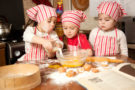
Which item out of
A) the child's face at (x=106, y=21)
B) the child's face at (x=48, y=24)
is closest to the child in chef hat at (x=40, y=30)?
the child's face at (x=48, y=24)

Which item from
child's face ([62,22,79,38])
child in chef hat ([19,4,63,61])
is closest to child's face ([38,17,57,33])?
child in chef hat ([19,4,63,61])

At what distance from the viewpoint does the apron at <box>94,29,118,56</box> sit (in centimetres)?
146

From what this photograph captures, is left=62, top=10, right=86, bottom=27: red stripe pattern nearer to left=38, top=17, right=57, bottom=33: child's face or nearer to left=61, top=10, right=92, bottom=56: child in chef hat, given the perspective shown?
left=61, top=10, right=92, bottom=56: child in chef hat

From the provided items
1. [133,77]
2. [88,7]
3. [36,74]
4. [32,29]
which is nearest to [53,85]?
[36,74]

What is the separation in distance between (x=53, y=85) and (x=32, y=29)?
79cm

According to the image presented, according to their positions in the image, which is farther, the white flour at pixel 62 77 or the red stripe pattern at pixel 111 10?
the red stripe pattern at pixel 111 10

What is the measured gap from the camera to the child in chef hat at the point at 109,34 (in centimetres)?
137

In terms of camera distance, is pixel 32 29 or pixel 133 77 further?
pixel 32 29

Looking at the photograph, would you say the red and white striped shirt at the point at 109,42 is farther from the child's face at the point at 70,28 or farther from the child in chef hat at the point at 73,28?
the child's face at the point at 70,28

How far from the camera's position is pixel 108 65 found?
94 cm

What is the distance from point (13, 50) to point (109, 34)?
1.36m

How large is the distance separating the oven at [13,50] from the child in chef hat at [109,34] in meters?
1.10

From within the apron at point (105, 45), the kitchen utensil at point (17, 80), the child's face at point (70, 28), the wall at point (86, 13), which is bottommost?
the kitchen utensil at point (17, 80)

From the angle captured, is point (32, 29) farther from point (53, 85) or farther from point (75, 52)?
point (53, 85)
